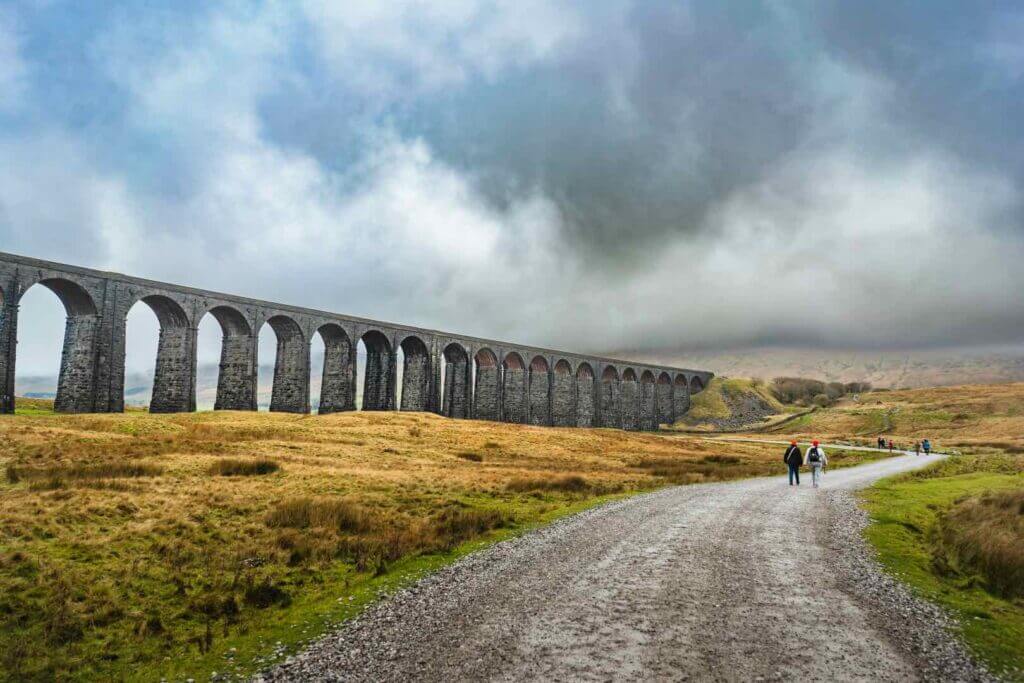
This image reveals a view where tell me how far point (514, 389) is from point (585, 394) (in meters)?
19.1

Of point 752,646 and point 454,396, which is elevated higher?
point 454,396

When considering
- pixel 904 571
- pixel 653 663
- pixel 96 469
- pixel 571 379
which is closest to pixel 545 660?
pixel 653 663

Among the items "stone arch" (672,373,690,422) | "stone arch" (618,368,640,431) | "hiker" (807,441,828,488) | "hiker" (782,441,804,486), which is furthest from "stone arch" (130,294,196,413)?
"stone arch" (672,373,690,422)

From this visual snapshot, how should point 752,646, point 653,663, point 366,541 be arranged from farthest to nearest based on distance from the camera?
point 366,541 < point 752,646 < point 653,663

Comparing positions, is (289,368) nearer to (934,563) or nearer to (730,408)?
(934,563)

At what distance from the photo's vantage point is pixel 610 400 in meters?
99.6

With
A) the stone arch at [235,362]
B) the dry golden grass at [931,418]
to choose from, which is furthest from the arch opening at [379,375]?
the dry golden grass at [931,418]

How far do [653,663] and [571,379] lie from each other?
84.8m

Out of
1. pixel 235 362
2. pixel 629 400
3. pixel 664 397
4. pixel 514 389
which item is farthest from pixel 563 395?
pixel 235 362

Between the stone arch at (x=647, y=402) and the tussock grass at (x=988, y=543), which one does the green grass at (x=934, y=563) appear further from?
the stone arch at (x=647, y=402)

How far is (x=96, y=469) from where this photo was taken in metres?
18.8

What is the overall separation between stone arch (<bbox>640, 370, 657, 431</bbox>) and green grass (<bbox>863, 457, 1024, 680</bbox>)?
3074 inches

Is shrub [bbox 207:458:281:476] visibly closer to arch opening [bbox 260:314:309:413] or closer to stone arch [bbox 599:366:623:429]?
arch opening [bbox 260:314:309:413]

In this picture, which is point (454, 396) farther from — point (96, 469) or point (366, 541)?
point (366, 541)
